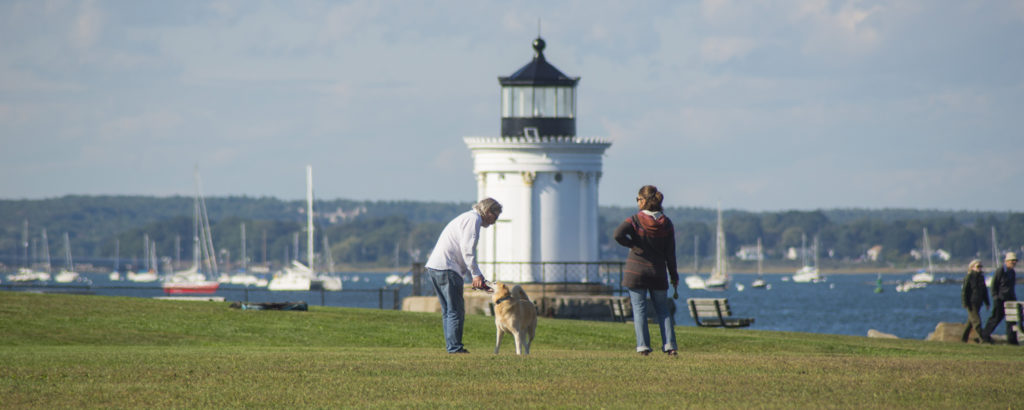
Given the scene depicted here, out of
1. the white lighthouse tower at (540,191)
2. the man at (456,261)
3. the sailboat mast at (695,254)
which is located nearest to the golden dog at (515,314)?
the man at (456,261)

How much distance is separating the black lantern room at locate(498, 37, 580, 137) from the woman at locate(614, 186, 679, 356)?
20.4 metres

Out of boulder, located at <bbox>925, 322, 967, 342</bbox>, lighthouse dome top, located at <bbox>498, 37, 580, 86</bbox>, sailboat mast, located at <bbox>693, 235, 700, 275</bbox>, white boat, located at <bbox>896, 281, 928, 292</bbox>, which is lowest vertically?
white boat, located at <bbox>896, 281, 928, 292</bbox>

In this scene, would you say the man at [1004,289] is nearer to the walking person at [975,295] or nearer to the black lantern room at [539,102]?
the walking person at [975,295]

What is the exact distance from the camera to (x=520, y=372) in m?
12.1

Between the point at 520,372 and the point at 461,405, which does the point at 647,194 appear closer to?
the point at 520,372

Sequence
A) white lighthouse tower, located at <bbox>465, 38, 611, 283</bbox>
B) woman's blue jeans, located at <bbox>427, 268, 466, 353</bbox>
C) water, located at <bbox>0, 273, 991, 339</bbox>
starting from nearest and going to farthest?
woman's blue jeans, located at <bbox>427, 268, 466, 353</bbox> → white lighthouse tower, located at <bbox>465, 38, 611, 283</bbox> → water, located at <bbox>0, 273, 991, 339</bbox>

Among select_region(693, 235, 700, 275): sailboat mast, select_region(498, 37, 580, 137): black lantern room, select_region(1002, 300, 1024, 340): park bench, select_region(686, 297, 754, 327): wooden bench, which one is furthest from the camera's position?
select_region(693, 235, 700, 275): sailboat mast

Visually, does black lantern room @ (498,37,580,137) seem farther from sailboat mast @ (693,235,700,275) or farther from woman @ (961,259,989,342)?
sailboat mast @ (693,235,700,275)

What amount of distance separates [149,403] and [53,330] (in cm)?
1168

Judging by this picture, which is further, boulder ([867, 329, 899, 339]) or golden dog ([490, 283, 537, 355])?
boulder ([867, 329, 899, 339])

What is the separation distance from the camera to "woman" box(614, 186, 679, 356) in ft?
46.4

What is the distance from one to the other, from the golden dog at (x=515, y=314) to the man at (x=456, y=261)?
0.21m

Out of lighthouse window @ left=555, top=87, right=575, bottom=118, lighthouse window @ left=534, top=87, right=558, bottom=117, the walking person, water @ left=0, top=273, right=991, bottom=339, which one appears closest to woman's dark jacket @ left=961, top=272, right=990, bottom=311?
the walking person

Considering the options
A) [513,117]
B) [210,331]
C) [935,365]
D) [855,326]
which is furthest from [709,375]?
[855,326]
